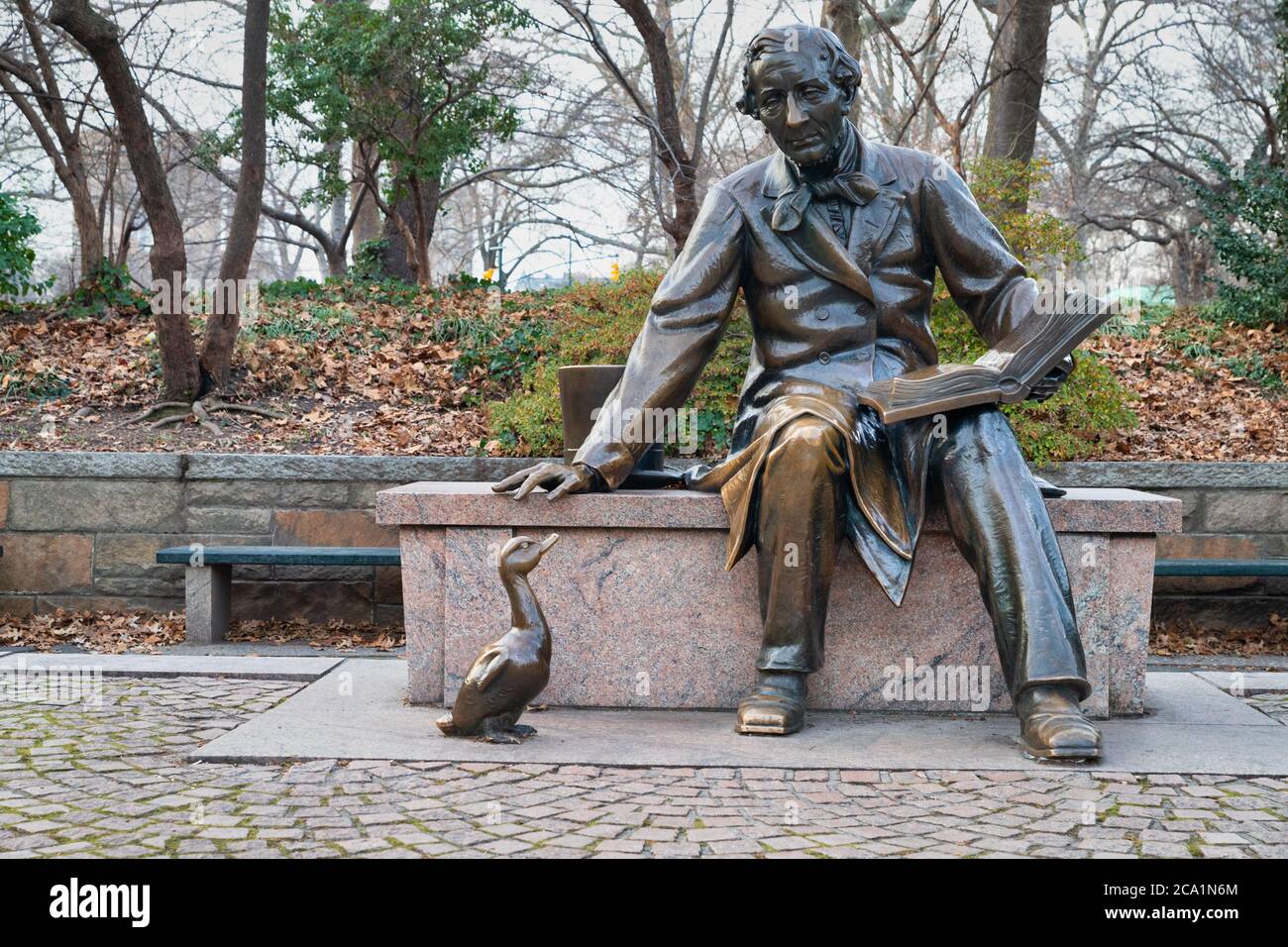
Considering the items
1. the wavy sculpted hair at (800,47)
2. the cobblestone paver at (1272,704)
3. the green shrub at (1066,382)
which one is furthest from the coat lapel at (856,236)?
the green shrub at (1066,382)

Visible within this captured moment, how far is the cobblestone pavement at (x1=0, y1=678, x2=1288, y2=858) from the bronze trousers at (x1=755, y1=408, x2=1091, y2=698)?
41 cm

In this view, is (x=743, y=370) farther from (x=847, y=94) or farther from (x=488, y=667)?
(x=488, y=667)

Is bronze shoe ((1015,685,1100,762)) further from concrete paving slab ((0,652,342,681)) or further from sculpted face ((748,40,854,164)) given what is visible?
concrete paving slab ((0,652,342,681))

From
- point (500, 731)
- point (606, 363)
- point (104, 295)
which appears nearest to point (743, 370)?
point (606, 363)

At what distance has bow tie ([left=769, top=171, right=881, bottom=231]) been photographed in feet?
14.4

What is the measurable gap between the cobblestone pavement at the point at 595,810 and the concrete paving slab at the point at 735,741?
0.08 m

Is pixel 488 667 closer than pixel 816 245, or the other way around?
pixel 488 667

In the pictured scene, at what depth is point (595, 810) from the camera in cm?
324

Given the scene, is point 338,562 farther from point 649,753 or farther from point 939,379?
point 939,379

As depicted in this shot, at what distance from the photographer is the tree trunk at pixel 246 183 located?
8.69m

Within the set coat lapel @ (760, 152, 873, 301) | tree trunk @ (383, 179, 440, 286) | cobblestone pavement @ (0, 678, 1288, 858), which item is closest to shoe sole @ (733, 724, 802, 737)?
cobblestone pavement @ (0, 678, 1288, 858)

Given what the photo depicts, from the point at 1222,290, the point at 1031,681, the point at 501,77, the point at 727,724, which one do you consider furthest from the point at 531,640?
the point at 501,77

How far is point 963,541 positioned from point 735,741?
921 mm

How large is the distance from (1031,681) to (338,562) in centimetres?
385
